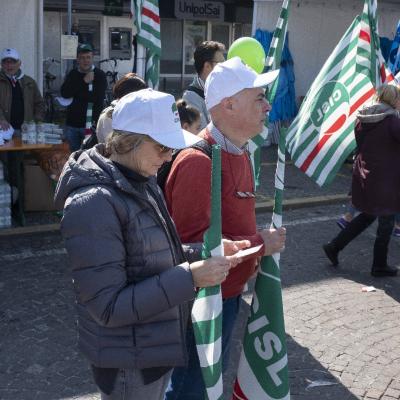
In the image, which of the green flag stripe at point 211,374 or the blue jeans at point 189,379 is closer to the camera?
the green flag stripe at point 211,374

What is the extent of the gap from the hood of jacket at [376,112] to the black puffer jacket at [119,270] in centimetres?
402

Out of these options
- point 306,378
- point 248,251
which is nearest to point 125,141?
point 248,251

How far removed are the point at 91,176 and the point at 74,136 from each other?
6561mm

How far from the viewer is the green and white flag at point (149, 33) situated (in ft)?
22.5

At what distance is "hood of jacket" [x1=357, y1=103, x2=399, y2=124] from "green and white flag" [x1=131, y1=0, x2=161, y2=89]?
89.6 inches

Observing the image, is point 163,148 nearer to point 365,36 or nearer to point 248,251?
point 248,251

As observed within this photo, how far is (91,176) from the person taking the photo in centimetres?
219

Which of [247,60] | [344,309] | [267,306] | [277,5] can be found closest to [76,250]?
[267,306]

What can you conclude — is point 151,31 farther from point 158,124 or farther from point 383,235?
point 158,124

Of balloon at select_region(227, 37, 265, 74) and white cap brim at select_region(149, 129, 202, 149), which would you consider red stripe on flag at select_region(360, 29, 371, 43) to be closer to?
balloon at select_region(227, 37, 265, 74)

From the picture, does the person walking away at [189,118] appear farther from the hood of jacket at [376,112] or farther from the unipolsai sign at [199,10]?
the unipolsai sign at [199,10]

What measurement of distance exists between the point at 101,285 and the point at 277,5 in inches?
434

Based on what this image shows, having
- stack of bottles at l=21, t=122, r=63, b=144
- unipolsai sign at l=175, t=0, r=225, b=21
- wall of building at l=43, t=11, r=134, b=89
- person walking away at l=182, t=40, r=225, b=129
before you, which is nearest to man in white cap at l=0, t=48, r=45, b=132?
stack of bottles at l=21, t=122, r=63, b=144

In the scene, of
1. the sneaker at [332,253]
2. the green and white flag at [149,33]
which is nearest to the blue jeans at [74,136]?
the green and white flag at [149,33]
